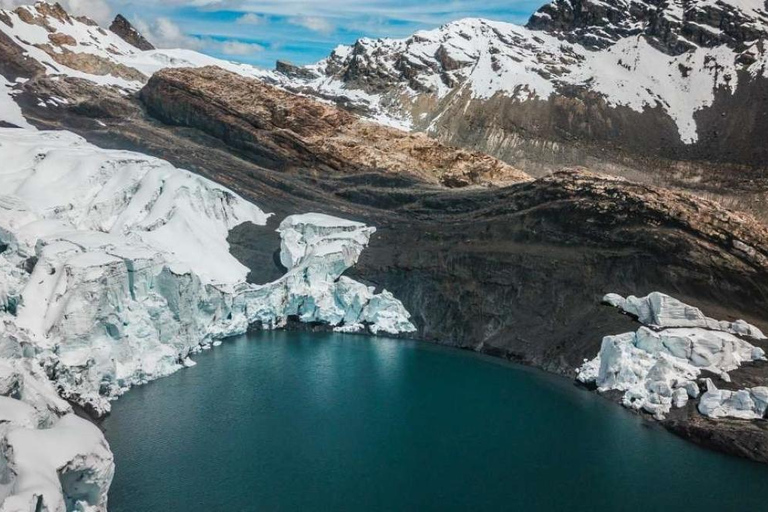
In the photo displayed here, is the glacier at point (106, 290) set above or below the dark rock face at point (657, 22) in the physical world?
below

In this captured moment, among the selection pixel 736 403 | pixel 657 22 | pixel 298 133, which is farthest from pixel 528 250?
pixel 657 22

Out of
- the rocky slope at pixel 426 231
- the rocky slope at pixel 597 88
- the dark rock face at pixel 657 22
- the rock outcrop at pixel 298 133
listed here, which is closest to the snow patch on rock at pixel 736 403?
the rocky slope at pixel 426 231

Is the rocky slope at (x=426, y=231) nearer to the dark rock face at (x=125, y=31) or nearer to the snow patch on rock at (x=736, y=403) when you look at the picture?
the snow patch on rock at (x=736, y=403)

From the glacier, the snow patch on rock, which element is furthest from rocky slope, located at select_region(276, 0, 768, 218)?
the glacier

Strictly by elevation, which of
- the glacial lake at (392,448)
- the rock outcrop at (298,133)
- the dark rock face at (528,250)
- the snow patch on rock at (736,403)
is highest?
the rock outcrop at (298,133)

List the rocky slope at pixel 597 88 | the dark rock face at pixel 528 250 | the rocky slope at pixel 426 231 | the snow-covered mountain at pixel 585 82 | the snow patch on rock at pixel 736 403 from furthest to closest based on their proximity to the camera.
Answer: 1. the snow-covered mountain at pixel 585 82
2. the rocky slope at pixel 597 88
3. the rocky slope at pixel 426 231
4. the dark rock face at pixel 528 250
5. the snow patch on rock at pixel 736 403

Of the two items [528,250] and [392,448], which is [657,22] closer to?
[528,250]
